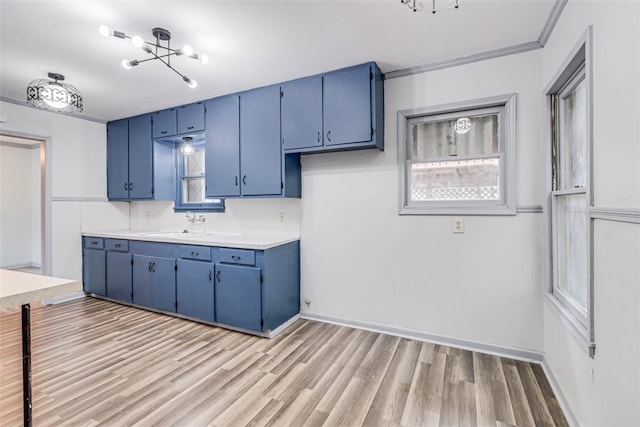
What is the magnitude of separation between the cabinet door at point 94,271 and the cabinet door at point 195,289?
54.3 inches

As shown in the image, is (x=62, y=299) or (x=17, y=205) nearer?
(x=62, y=299)

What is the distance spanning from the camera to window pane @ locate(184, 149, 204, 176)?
4.05 m

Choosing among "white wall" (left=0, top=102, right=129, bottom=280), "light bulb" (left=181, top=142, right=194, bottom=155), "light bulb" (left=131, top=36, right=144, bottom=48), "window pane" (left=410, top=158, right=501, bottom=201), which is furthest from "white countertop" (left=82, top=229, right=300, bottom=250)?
"light bulb" (left=131, top=36, right=144, bottom=48)

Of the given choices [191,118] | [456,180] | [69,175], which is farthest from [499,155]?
[69,175]

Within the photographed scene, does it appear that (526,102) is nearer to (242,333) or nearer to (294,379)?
(294,379)

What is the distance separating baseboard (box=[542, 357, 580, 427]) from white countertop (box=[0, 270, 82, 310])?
250 cm

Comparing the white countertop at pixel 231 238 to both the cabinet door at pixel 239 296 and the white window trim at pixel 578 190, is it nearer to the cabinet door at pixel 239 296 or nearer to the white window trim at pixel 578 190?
the cabinet door at pixel 239 296

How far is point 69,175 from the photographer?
12.9 ft

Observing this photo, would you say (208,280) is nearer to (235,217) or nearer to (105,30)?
(235,217)

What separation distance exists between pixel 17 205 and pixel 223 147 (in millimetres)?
5104

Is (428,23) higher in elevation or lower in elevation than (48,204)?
higher

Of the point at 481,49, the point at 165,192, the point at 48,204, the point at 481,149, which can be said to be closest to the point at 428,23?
the point at 481,49

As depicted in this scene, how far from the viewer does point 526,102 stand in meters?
2.34

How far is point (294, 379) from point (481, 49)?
2842mm
